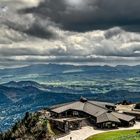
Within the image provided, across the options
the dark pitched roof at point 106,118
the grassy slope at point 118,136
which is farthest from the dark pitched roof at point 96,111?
the grassy slope at point 118,136

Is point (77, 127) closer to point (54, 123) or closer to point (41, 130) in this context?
point (54, 123)

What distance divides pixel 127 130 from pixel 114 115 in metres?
15.4

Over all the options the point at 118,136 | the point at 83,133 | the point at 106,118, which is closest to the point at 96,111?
the point at 106,118

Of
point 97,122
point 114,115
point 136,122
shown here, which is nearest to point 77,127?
point 97,122

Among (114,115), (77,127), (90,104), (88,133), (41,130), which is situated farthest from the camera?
(90,104)

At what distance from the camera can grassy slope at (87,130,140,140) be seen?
126625mm

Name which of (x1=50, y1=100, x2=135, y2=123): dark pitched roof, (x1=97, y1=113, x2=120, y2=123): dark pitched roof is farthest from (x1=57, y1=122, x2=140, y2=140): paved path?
(x1=50, y1=100, x2=135, y2=123): dark pitched roof

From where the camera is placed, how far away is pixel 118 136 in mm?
134375

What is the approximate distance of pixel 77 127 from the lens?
15225cm

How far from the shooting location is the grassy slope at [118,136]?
127 m

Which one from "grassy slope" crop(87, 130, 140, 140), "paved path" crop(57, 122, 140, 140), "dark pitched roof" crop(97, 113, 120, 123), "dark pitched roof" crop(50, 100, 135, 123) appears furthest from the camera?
"dark pitched roof" crop(50, 100, 135, 123)

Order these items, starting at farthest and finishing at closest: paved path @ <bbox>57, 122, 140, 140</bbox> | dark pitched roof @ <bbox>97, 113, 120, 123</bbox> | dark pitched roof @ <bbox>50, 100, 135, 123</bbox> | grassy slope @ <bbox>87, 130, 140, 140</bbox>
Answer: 1. dark pitched roof @ <bbox>50, 100, 135, 123</bbox>
2. dark pitched roof @ <bbox>97, 113, 120, 123</bbox>
3. paved path @ <bbox>57, 122, 140, 140</bbox>
4. grassy slope @ <bbox>87, 130, 140, 140</bbox>

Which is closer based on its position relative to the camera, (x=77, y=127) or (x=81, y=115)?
(x=77, y=127)

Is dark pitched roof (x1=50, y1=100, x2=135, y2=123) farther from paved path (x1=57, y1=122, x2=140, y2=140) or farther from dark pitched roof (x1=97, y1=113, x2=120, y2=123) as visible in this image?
paved path (x1=57, y1=122, x2=140, y2=140)
